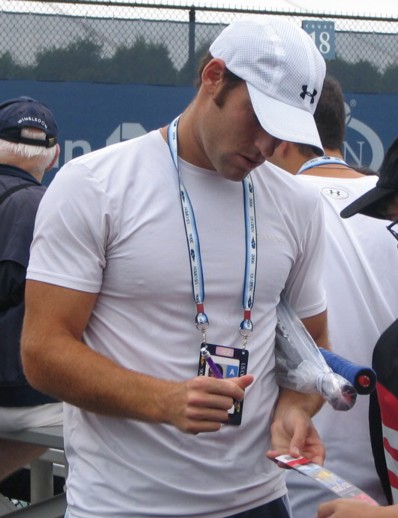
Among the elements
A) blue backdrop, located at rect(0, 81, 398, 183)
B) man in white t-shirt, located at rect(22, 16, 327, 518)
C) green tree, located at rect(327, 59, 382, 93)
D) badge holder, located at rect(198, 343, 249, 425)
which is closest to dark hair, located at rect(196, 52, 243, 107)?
man in white t-shirt, located at rect(22, 16, 327, 518)

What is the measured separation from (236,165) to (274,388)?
0.54m

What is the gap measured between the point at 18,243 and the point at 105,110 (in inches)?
247

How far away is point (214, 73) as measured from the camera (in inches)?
86.0

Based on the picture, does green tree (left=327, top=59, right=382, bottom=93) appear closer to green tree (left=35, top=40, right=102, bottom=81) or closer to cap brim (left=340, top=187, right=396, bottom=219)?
green tree (left=35, top=40, right=102, bottom=81)

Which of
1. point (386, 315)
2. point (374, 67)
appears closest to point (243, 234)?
point (386, 315)

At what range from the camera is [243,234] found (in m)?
2.24

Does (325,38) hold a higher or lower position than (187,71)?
higher

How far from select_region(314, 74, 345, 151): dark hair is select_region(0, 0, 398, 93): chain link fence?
6710 millimetres

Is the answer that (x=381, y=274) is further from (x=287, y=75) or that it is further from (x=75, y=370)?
(x=75, y=370)

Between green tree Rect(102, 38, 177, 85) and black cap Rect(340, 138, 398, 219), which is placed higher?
black cap Rect(340, 138, 398, 219)

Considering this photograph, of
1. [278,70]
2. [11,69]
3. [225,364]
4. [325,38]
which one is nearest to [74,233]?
[225,364]

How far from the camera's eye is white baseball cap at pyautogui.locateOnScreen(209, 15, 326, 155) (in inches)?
83.1

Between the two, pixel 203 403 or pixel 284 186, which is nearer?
pixel 203 403

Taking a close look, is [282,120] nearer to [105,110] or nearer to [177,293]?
[177,293]
